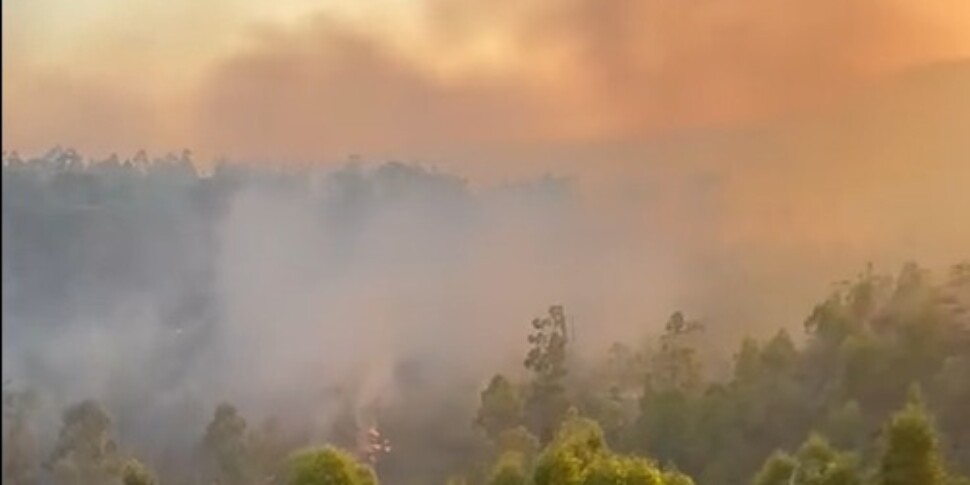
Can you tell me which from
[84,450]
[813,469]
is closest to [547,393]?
[84,450]

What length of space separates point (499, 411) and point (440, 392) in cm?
1305

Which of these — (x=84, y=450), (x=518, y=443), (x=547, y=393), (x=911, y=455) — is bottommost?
(x=911, y=455)

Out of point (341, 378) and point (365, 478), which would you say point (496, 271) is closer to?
point (341, 378)

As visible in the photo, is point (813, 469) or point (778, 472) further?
point (778, 472)

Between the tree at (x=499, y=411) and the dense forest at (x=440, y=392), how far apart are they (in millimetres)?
63

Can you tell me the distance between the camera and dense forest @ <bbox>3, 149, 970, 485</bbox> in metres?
9.50

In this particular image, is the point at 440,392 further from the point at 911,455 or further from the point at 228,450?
the point at 911,455

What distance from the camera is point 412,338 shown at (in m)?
45.8

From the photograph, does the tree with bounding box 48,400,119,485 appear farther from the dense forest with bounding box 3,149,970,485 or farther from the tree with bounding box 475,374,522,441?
the tree with bounding box 475,374,522,441

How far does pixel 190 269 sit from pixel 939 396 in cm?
3749

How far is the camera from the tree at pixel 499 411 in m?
22.6

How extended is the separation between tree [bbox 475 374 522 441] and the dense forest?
0.06 meters

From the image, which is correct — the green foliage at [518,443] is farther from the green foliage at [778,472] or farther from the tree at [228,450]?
the green foliage at [778,472]

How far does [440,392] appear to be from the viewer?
3559cm
